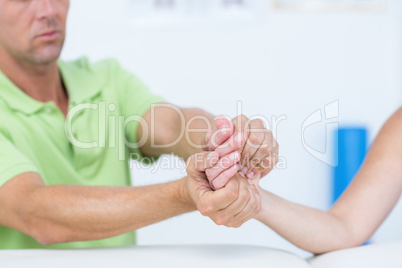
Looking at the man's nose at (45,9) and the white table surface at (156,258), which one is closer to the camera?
the white table surface at (156,258)

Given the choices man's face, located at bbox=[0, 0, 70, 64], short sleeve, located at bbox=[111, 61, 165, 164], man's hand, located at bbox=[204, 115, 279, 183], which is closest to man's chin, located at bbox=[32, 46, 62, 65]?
man's face, located at bbox=[0, 0, 70, 64]

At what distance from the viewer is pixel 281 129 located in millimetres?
2906

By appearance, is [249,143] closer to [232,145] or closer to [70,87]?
[232,145]

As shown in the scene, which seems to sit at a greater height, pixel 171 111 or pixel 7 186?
pixel 171 111

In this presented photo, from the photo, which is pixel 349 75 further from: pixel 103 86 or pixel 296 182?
pixel 103 86

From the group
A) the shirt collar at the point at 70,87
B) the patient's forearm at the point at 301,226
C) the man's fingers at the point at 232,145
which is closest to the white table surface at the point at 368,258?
the patient's forearm at the point at 301,226

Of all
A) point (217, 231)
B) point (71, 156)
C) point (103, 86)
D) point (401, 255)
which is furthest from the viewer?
point (217, 231)

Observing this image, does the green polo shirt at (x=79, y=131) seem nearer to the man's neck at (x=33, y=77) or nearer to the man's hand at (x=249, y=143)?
the man's neck at (x=33, y=77)

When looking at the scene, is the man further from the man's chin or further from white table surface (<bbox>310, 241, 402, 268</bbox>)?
white table surface (<bbox>310, 241, 402, 268</bbox>)

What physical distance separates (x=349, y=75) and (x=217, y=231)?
1.08 metres

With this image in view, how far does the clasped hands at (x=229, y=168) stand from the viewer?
1.04m

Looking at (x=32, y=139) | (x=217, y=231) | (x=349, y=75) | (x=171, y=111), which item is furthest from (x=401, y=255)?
(x=349, y=75)

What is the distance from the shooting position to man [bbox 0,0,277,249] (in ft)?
3.53

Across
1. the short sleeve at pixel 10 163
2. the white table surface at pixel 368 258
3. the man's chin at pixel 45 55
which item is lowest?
the white table surface at pixel 368 258
